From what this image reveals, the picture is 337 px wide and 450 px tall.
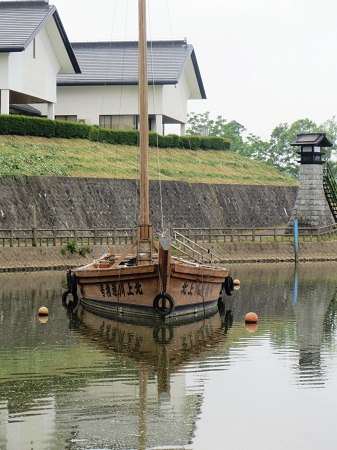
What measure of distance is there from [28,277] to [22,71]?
87.6 feet

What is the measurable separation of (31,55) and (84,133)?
608 centimetres

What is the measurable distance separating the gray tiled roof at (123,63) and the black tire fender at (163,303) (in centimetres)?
4956

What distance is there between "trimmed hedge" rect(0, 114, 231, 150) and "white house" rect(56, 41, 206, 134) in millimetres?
2310

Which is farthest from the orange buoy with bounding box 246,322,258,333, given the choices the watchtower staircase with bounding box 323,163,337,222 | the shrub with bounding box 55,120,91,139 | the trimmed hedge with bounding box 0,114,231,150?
the shrub with bounding box 55,120,91,139

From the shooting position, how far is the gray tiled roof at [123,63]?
80.9 metres

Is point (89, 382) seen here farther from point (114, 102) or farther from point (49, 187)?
point (114, 102)

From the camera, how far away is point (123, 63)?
277ft

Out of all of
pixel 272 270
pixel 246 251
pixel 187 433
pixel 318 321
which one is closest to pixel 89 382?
pixel 187 433

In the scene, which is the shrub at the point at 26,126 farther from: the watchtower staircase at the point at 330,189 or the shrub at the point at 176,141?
the watchtower staircase at the point at 330,189

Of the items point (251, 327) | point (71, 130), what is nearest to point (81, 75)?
point (71, 130)

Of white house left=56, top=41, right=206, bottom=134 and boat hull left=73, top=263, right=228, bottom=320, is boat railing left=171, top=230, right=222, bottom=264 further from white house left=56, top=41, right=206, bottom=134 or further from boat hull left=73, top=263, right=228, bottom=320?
white house left=56, top=41, right=206, bottom=134

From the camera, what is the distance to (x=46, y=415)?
18375mm

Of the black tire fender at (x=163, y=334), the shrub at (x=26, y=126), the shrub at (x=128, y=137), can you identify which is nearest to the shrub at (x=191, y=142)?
the shrub at (x=128, y=137)

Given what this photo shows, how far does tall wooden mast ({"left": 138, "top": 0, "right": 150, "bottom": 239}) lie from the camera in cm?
3309
